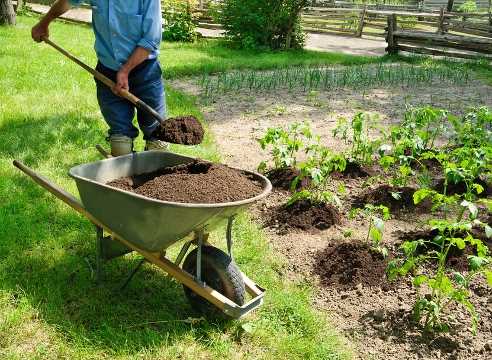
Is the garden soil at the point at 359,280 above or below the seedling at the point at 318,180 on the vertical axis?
below

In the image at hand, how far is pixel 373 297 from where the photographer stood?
3281mm

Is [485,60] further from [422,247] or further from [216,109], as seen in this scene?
[422,247]

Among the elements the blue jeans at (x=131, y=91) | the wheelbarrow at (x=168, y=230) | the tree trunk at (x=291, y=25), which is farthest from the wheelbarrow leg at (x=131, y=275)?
the tree trunk at (x=291, y=25)

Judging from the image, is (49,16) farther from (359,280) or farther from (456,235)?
(456,235)

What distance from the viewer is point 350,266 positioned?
353cm

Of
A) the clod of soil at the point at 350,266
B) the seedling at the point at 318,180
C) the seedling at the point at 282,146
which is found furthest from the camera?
the seedling at the point at 282,146

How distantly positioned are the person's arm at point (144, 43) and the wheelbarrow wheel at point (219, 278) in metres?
1.33

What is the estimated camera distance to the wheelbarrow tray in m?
2.50

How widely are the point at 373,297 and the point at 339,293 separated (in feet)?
0.66

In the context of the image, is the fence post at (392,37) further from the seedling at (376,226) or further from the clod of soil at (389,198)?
the seedling at (376,226)

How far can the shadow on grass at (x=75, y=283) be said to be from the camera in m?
2.83

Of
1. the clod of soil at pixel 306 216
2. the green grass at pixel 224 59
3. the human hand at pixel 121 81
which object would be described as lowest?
the green grass at pixel 224 59

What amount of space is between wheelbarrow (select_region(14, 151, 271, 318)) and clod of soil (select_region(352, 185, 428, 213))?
162 centimetres

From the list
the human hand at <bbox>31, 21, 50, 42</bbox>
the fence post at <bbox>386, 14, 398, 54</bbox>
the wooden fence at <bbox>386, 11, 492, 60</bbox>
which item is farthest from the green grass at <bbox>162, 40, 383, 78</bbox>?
the human hand at <bbox>31, 21, 50, 42</bbox>
